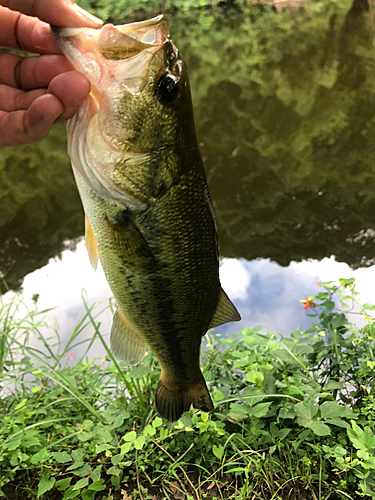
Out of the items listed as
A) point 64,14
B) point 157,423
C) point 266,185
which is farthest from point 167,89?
point 266,185

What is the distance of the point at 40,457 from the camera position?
2064 millimetres

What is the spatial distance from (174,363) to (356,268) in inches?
120

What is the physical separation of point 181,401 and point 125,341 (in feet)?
1.20

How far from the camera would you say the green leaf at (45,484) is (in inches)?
76.9

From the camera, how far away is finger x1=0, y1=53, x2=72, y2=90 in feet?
5.25

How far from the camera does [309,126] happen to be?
6.83 metres

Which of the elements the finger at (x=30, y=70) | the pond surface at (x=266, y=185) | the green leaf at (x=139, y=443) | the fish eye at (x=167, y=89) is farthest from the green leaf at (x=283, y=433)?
the finger at (x=30, y=70)

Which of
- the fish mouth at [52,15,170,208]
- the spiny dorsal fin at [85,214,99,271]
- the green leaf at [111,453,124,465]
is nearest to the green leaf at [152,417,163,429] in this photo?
the green leaf at [111,453,124,465]

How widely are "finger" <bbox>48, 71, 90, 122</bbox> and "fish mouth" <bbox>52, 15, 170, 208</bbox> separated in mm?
30

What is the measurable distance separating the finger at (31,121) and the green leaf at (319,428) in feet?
5.73

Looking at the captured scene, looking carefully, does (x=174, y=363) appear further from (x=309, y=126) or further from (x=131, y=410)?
(x=309, y=126)

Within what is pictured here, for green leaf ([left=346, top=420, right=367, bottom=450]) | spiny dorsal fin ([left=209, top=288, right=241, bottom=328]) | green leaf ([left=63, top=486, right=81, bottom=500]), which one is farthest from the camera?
green leaf ([left=63, top=486, right=81, bottom=500])

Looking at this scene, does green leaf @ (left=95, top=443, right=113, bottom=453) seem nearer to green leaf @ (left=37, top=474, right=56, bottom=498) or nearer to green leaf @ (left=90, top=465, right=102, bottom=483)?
green leaf @ (left=90, top=465, right=102, bottom=483)

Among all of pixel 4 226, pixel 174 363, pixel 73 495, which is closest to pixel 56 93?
pixel 174 363
